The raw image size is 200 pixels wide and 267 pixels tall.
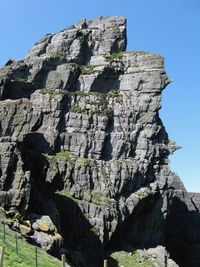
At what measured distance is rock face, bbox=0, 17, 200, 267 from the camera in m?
85.3

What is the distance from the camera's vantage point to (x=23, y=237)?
173 ft

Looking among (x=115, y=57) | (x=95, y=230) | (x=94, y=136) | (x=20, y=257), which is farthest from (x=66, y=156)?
(x=20, y=257)

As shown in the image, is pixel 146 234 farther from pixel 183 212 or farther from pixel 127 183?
pixel 183 212

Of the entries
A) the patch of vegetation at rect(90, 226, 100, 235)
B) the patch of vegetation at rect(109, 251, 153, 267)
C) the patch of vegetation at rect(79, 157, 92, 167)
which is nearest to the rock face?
the patch of vegetation at rect(90, 226, 100, 235)

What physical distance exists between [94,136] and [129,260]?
2792 cm

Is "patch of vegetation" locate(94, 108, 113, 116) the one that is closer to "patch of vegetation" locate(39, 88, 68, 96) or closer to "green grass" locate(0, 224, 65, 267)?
"patch of vegetation" locate(39, 88, 68, 96)

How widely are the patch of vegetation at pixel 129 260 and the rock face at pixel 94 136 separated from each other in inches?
100

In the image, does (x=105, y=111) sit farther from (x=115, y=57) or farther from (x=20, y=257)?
(x=20, y=257)

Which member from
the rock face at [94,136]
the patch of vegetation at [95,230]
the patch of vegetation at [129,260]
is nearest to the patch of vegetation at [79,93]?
the rock face at [94,136]

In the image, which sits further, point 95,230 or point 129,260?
point 129,260

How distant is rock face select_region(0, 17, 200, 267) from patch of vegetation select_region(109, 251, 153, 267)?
2.54 metres

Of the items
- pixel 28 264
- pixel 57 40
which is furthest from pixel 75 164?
pixel 28 264

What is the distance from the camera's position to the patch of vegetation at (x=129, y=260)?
85250 millimetres

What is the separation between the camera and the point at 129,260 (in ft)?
286
